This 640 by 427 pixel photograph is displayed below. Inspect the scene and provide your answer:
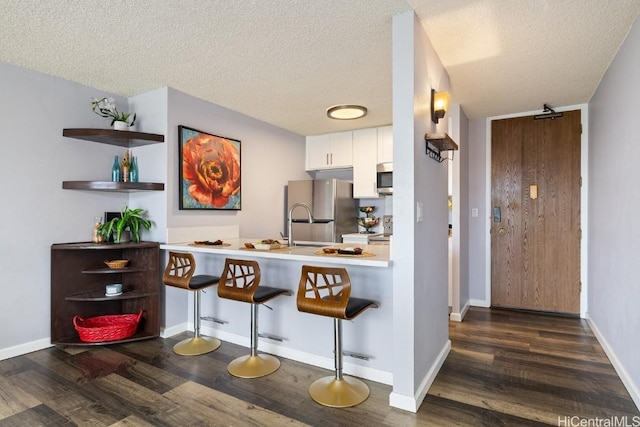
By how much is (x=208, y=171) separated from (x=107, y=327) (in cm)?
166

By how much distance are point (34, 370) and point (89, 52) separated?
2.33 meters

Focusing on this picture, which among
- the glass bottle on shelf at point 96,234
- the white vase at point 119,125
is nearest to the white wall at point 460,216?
the white vase at point 119,125

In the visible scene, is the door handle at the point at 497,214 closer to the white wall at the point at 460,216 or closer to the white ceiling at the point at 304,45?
the white wall at the point at 460,216

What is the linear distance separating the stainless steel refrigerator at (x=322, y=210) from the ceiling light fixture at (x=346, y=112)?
83 centimetres

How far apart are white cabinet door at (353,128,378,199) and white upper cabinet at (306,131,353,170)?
0.10m

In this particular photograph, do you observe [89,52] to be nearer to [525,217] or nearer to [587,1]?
[587,1]

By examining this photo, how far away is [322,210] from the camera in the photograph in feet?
14.6

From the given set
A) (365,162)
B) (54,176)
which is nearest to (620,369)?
(365,162)

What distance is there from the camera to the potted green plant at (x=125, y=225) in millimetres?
3072

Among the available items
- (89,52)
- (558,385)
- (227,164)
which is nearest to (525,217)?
(558,385)

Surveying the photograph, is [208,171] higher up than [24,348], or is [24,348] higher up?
[208,171]

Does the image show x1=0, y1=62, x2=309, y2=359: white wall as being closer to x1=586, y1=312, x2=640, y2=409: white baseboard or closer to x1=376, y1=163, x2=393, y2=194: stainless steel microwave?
x1=376, y1=163, x2=393, y2=194: stainless steel microwave

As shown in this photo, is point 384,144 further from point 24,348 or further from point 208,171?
point 24,348

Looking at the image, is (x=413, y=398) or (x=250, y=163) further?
(x=250, y=163)
